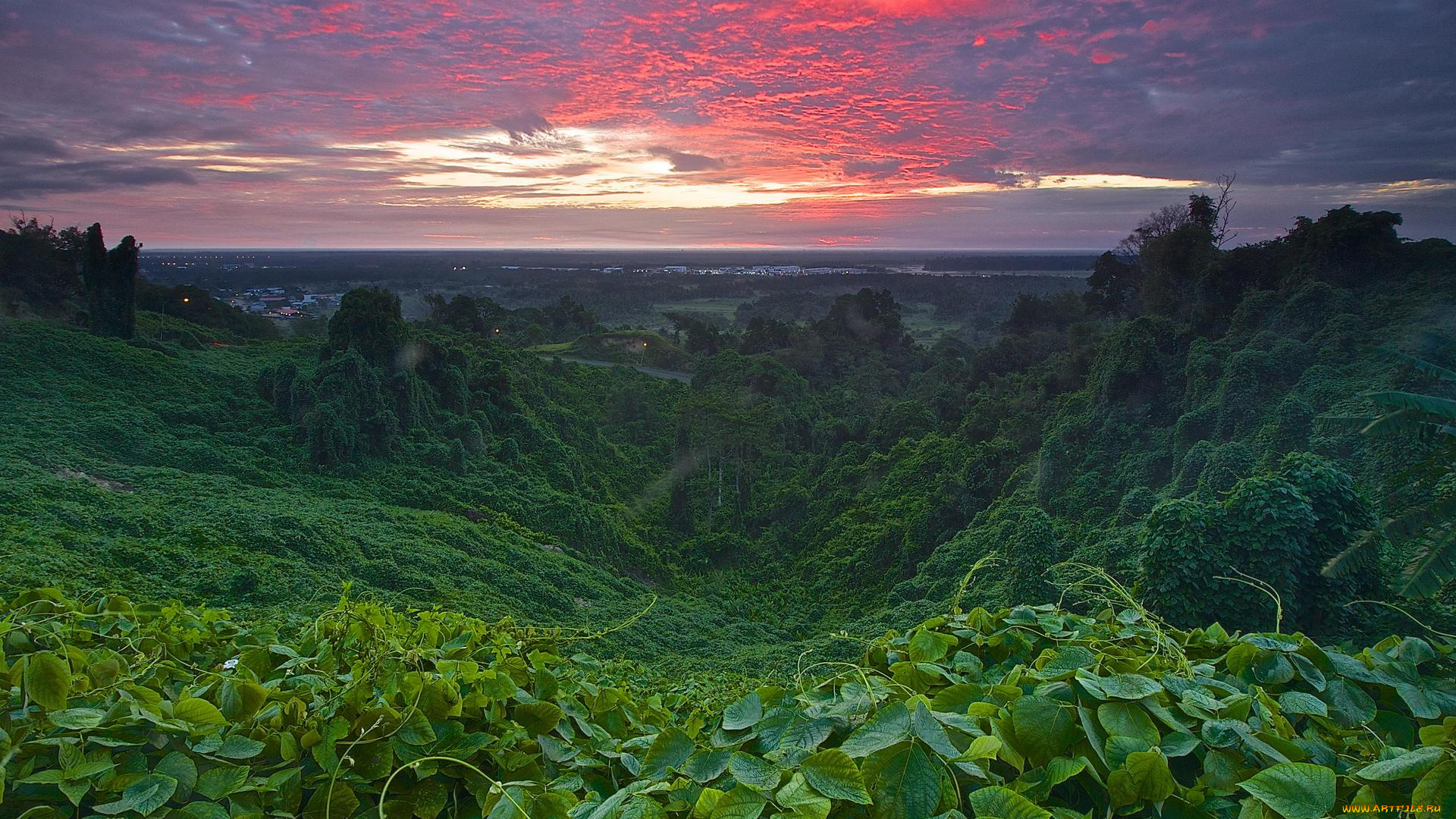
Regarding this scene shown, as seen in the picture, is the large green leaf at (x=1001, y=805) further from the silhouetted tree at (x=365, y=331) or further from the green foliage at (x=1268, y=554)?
the silhouetted tree at (x=365, y=331)

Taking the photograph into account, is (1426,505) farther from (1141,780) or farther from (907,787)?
(907,787)

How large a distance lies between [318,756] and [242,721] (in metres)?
0.22

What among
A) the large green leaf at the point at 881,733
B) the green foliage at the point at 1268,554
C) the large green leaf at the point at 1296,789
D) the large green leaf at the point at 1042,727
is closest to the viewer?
the large green leaf at the point at 1296,789

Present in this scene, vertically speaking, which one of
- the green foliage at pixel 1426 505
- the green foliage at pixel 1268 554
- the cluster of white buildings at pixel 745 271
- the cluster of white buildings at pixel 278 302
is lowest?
the green foliage at pixel 1268 554

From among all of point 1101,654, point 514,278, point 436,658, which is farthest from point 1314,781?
point 514,278

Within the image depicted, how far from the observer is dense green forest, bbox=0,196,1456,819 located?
4.00 feet

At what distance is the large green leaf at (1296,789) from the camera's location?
1.00 m

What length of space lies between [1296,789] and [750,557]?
17884 mm

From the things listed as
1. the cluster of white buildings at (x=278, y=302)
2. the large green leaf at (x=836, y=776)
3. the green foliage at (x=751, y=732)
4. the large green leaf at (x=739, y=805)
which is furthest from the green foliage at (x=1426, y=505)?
the cluster of white buildings at (x=278, y=302)

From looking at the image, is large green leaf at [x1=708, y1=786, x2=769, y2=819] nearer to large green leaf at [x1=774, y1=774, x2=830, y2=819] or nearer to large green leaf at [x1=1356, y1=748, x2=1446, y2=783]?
large green leaf at [x1=774, y1=774, x2=830, y2=819]

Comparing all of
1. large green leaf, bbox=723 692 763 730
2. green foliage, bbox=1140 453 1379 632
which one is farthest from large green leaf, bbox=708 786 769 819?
green foliage, bbox=1140 453 1379 632

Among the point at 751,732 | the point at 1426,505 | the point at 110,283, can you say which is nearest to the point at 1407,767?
the point at 751,732

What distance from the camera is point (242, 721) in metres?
1.41

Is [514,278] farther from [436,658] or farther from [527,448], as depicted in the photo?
[436,658]
